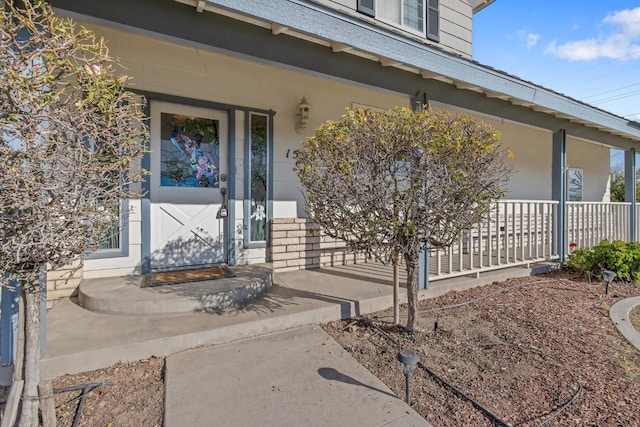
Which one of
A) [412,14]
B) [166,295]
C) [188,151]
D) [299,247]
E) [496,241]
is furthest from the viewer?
[412,14]

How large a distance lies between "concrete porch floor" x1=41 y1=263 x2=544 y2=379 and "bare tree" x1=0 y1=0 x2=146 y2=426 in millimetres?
532

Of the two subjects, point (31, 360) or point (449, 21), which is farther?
point (449, 21)

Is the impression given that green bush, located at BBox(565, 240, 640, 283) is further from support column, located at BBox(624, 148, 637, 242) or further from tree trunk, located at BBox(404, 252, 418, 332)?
tree trunk, located at BBox(404, 252, 418, 332)

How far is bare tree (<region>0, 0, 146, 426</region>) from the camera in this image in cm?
148

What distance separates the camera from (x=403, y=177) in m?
2.60

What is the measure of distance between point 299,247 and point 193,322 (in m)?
2.14

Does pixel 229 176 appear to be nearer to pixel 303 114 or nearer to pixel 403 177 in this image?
pixel 303 114

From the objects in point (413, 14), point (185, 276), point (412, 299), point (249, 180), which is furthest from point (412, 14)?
point (185, 276)

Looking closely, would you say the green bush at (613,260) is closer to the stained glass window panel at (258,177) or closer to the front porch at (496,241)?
the front porch at (496,241)

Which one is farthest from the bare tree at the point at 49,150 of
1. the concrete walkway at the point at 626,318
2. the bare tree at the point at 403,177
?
the concrete walkway at the point at 626,318

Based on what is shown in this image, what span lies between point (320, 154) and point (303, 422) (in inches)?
73.4

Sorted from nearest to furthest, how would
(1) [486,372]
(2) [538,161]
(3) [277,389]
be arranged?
1. (3) [277,389]
2. (1) [486,372]
3. (2) [538,161]

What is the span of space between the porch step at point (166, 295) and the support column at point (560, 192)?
504cm

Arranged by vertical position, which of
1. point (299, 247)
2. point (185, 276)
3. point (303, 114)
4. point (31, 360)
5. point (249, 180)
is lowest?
point (31, 360)
